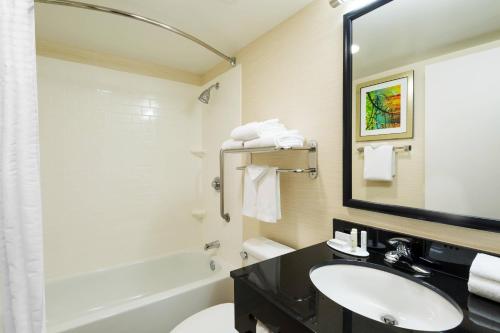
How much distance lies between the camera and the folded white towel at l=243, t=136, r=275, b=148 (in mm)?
1249

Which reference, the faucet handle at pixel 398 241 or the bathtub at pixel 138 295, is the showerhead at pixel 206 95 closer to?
the bathtub at pixel 138 295

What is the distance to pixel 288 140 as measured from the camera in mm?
1231

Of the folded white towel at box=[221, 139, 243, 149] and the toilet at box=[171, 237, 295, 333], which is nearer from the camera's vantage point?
the toilet at box=[171, 237, 295, 333]

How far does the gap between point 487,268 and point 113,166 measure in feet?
7.42

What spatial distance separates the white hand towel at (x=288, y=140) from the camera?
47.6 inches

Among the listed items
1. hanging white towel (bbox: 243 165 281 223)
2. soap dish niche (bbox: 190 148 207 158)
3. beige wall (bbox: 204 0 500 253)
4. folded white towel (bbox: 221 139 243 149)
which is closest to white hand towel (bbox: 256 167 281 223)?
hanging white towel (bbox: 243 165 281 223)

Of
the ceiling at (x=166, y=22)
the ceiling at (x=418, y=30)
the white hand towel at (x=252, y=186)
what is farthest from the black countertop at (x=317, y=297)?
the ceiling at (x=166, y=22)

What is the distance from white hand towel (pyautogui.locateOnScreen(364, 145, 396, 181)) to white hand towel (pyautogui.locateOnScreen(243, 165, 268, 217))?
0.55m

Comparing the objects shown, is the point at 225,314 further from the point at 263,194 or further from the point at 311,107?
the point at 311,107

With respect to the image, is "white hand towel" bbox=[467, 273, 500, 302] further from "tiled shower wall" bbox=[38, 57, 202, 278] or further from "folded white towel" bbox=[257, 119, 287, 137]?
"tiled shower wall" bbox=[38, 57, 202, 278]

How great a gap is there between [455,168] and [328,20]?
897 millimetres

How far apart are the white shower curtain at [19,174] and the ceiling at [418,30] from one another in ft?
3.98

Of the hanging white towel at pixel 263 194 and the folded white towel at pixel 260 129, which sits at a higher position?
the folded white towel at pixel 260 129

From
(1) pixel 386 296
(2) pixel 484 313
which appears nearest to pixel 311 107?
(1) pixel 386 296
